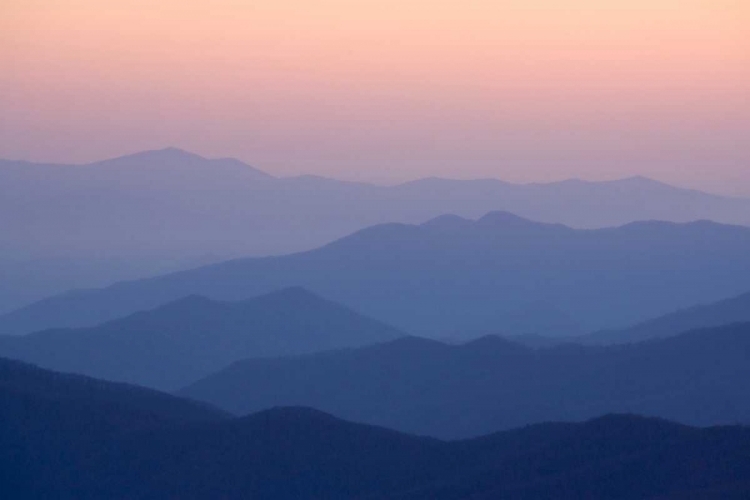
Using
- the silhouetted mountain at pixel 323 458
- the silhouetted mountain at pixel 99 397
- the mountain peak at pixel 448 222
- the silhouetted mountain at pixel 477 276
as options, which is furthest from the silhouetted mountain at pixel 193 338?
the mountain peak at pixel 448 222

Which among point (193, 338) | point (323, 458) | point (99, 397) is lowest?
point (323, 458)

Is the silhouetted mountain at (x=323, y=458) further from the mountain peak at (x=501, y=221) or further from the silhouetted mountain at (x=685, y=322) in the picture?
the mountain peak at (x=501, y=221)

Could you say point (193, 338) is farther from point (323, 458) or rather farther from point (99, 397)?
point (323, 458)

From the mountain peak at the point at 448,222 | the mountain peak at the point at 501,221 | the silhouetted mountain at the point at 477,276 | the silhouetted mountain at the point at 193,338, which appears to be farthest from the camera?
the mountain peak at the point at 448,222

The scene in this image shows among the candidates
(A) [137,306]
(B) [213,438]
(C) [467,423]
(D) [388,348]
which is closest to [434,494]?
(B) [213,438]

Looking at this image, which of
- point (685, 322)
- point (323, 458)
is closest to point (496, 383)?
point (323, 458)
